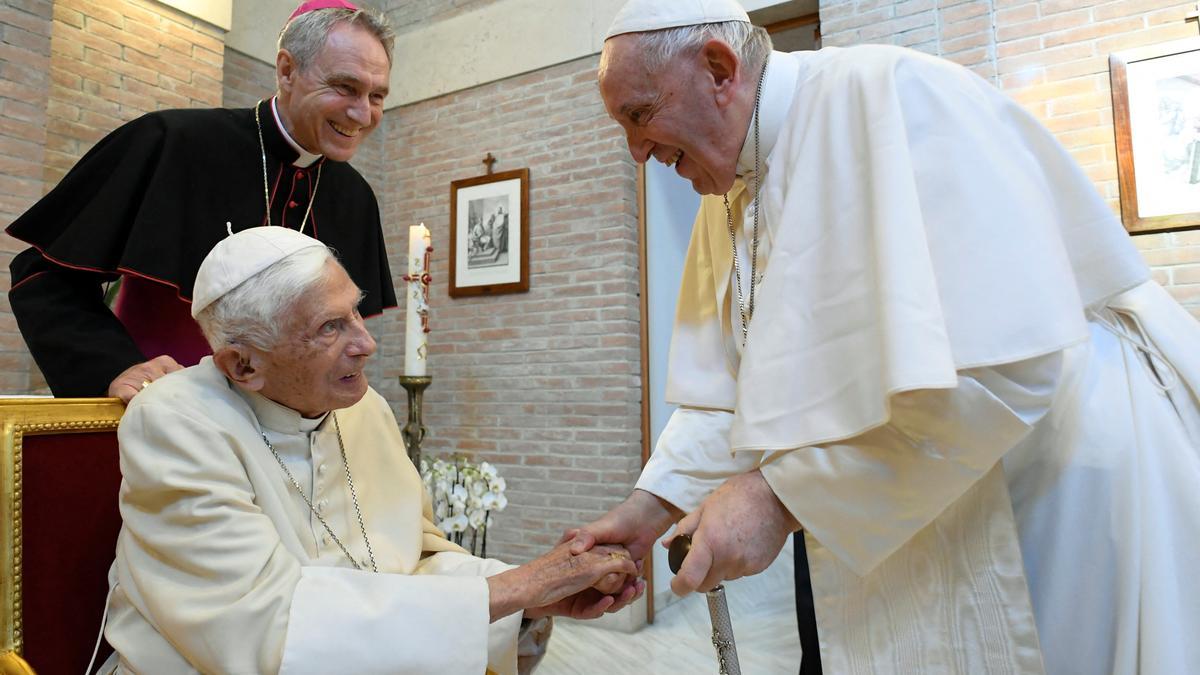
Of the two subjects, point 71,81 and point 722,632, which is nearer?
point 722,632

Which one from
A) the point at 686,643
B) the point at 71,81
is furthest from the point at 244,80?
the point at 686,643

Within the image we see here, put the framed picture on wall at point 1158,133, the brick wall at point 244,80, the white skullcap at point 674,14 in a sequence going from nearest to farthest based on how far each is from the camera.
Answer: the white skullcap at point 674,14 < the framed picture on wall at point 1158,133 < the brick wall at point 244,80

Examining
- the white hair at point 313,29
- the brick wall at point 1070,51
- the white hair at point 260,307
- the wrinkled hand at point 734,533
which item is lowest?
the wrinkled hand at point 734,533

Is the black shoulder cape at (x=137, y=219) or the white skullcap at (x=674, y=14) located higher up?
the white skullcap at (x=674, y=14)

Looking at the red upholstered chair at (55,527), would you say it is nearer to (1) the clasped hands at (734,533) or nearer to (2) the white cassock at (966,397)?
(1) the clasped hands at (734,533)

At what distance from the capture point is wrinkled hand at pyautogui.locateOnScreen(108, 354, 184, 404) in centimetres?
167

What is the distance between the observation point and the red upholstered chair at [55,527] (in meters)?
1.44

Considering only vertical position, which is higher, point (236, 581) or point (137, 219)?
point (137, 219)

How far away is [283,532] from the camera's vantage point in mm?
1463

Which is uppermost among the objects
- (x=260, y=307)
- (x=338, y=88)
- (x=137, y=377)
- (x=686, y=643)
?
(x=338, y=88)

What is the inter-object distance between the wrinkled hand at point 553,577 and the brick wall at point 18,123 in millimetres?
3214

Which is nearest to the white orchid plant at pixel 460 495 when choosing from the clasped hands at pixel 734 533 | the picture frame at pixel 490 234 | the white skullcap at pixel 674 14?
the picture frame at pixel 490 234

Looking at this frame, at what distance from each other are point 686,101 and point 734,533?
2.49 feet

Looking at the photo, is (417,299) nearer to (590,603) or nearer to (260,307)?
(260,307)
